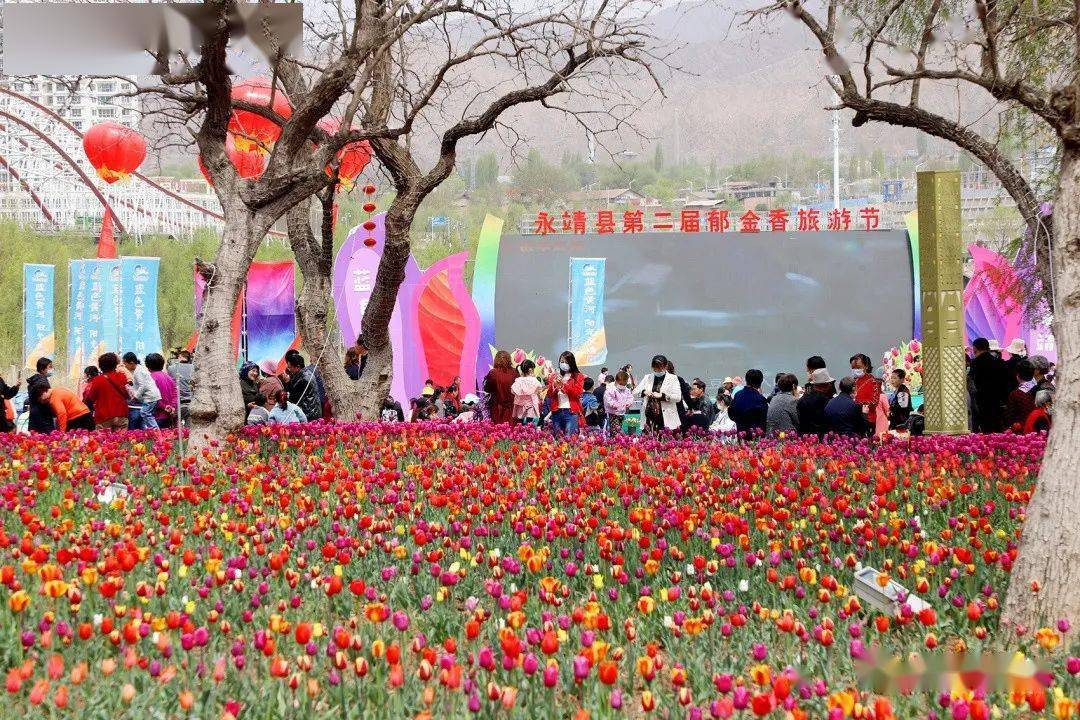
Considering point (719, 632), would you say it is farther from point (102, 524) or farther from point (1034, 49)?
point (1034, 49)

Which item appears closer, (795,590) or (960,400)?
(795,590)

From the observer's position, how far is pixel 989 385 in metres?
14.3

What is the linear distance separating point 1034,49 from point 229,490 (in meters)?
9.19

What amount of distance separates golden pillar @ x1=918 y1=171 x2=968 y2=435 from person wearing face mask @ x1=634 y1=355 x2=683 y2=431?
278cm

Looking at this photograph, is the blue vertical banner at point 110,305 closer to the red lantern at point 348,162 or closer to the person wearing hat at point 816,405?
the red lantern at point 348,162

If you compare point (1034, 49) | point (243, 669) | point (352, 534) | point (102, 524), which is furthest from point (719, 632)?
point (1034, 49)

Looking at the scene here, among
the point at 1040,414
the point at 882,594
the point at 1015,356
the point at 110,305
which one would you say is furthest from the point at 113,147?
the point at 882,594

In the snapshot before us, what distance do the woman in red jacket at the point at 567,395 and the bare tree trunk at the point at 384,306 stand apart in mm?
2061

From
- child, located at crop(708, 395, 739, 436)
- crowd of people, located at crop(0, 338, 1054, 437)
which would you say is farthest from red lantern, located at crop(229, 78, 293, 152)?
child, located at crop(708, 395, 739, 436)

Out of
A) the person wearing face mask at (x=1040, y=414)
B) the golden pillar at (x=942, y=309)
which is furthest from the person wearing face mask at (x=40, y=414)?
the person wearing face mask at (x=1040, y=414)

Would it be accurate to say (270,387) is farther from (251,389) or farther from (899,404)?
(899,404)

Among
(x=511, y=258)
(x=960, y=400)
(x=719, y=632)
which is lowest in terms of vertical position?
(x=719, y=632)

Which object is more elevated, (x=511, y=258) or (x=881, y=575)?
(x=511, y=258)

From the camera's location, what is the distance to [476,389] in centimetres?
2605
